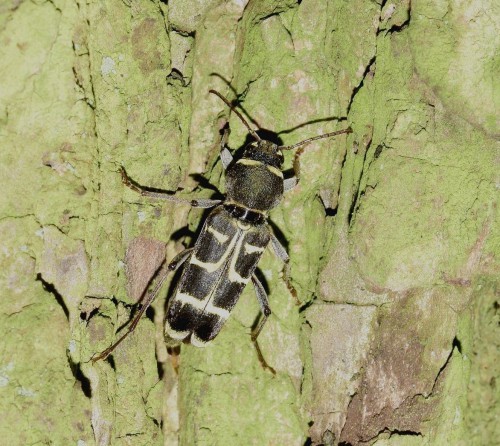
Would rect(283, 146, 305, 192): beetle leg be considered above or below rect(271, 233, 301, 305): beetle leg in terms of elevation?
above

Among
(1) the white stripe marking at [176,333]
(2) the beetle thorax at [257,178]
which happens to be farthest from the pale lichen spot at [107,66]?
(1) the white stripe marking at [176,333]

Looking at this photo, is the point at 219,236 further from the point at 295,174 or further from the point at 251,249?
the point at 295,174

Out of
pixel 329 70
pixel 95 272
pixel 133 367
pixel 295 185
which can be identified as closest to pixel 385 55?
pixel 329 70

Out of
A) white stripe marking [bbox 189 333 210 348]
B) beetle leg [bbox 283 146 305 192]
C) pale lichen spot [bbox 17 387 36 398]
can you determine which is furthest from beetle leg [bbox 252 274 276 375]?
pale lichen spot [bbox 17 387 36 398]

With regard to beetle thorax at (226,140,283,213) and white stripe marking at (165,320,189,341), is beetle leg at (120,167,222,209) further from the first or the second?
white stripe marking at (165,320,189,341)

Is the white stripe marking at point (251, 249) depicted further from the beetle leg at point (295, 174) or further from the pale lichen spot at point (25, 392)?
the pale lichen spot at point (25, 392)

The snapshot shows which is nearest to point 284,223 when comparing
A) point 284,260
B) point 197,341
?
point 284,260
